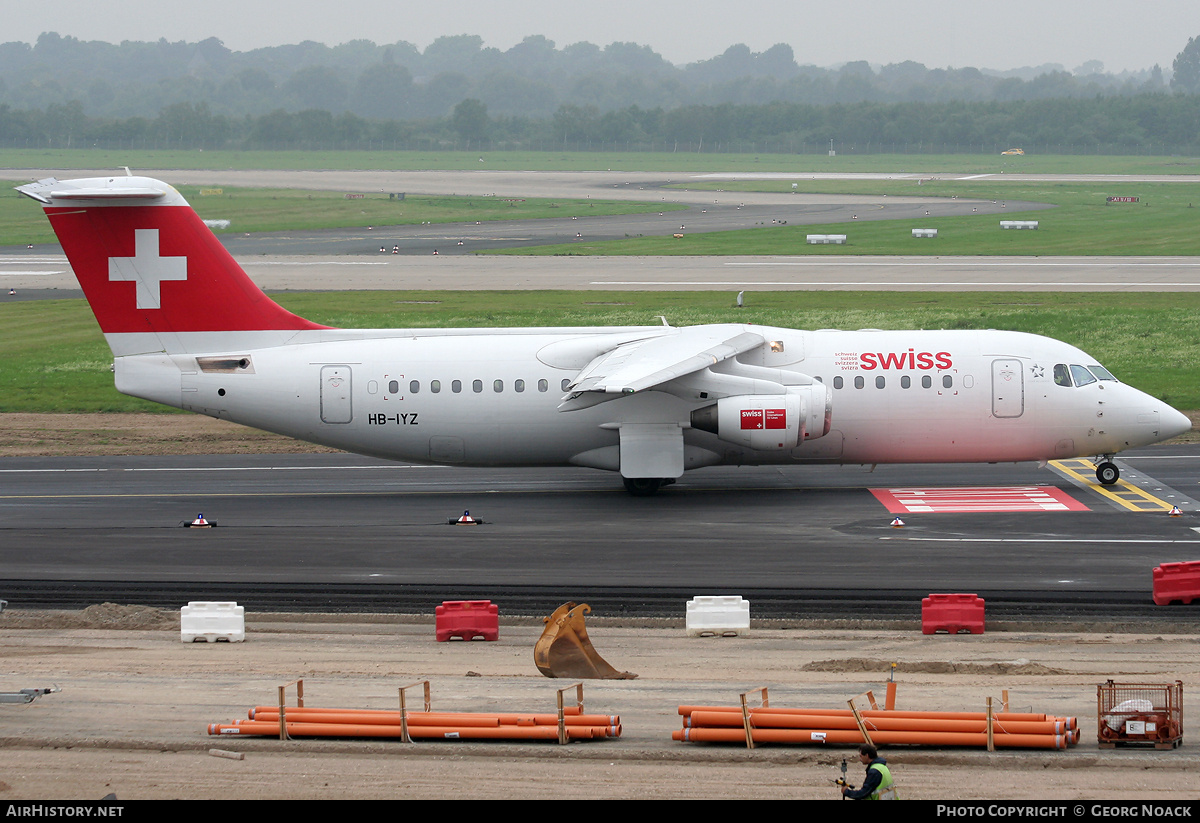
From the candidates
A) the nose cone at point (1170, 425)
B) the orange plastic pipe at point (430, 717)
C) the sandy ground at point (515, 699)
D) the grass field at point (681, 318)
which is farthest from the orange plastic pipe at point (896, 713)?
the grass field at point (681, 318)

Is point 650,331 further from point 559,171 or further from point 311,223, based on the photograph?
point 559,171

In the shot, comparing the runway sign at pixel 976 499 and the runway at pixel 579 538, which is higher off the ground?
the runway sign at pixel 976 499

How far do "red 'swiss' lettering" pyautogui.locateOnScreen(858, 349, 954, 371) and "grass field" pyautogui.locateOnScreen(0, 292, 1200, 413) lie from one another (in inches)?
511

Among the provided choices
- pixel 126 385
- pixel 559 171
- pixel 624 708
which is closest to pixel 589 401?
pixel 126 385

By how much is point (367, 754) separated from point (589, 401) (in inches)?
582

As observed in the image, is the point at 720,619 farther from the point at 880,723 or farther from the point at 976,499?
the point at 976,499

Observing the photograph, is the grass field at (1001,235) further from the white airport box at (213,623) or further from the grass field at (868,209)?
the white airport box at (213,623)

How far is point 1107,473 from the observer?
31.4 metres

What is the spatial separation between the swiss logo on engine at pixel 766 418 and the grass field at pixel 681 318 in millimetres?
17115

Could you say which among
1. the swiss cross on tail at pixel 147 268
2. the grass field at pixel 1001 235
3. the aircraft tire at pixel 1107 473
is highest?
the grass field at pixel 1001 235

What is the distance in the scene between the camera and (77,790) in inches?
589

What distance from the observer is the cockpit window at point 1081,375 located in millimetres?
31123

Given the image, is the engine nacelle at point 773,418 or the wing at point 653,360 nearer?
the wing at point 653,360

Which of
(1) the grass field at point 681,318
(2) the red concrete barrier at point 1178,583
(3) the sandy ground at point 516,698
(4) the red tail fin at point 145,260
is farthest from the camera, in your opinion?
(1) the grass field at point 681,318
